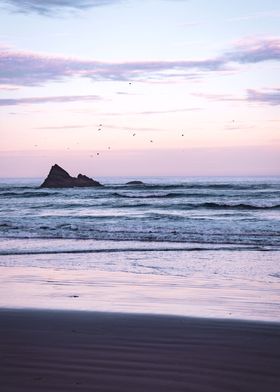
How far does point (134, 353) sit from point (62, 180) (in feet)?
208

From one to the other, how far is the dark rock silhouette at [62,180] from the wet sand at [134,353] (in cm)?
6032

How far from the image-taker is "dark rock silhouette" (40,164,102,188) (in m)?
66.3

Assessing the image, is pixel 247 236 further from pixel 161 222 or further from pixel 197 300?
pixel 197 300

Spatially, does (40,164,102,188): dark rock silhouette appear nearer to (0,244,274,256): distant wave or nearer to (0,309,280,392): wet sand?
(0,244,274,256): distant wave

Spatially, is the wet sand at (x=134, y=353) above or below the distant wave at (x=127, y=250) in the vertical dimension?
above

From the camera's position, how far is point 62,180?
221 feet

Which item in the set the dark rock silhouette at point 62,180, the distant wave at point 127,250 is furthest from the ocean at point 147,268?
the dark rock silhouette at point 62,180

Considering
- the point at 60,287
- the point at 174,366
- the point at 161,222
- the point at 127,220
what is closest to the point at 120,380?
the point at 174,366

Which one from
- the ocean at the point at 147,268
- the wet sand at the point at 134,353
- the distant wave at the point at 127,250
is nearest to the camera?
the wet sand at the point at 134,353

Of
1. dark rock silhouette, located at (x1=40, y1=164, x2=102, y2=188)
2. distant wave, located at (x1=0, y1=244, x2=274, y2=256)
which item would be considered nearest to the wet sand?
distant wave, located at (x1=0, y1=244, x2=274, y2=256)

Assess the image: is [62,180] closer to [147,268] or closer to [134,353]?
[147,268]

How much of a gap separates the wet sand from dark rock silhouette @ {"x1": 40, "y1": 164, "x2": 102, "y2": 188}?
198ft

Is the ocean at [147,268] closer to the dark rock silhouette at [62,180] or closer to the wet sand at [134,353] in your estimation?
the wet sand at [134,353]

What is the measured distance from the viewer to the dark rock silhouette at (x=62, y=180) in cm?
6631
